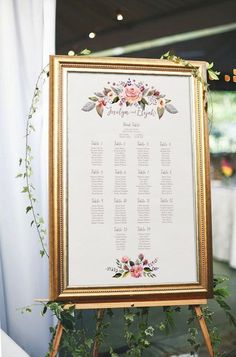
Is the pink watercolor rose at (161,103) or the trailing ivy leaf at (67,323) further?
the pink watercolor rose at (161,103)

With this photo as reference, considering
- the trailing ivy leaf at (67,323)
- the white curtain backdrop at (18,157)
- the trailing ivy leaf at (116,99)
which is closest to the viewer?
the trailing ivy leaf at (67,323)

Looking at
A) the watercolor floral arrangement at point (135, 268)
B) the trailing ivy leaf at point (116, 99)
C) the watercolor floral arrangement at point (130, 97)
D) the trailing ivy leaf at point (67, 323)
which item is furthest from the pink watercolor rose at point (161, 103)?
the trailing ivy leaf at point (67, 323)

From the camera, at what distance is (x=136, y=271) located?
5.85ft

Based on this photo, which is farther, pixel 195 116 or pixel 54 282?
pixel 195 116

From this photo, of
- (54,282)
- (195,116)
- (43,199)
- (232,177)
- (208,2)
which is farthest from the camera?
(232,177)

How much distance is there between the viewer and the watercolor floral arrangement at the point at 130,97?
1.82 m

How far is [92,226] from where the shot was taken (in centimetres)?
178

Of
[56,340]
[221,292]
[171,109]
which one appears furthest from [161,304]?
[171,109]

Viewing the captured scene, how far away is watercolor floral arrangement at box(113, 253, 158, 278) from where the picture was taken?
5.83 ft

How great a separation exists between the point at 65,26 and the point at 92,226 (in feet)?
4.70

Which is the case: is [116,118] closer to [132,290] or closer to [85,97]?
[85,97]

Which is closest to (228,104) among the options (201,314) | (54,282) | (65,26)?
(65,26)

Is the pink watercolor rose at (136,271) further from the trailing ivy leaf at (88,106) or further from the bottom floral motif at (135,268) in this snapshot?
the trailing ivy leaf at (88,106)

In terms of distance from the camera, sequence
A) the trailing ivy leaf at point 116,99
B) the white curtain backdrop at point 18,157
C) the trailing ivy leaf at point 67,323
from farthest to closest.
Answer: the white curtain backdrop at point 18,157 < the trailing ivy leaf at point 116,99 < the trailing ivy leaf at point 67,323
